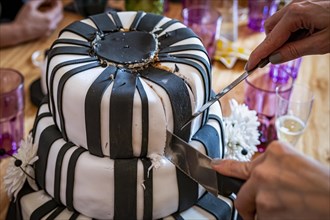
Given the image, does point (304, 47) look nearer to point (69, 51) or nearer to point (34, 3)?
point (69, 51)

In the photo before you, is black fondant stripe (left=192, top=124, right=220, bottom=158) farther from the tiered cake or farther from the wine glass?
the wine glass

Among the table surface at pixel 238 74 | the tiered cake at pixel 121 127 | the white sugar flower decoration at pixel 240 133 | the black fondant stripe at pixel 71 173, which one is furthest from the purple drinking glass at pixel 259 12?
the black fondant stripe at pixel 71 173

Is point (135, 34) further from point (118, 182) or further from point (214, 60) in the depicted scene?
point (214, 60)

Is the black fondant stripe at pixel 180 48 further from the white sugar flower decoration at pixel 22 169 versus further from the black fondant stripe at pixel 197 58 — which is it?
the white sugar flower decoration at pixel 22 169

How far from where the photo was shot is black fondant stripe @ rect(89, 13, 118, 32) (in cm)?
89

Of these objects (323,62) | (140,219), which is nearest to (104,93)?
(140,219)

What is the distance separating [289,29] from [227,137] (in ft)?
0.86

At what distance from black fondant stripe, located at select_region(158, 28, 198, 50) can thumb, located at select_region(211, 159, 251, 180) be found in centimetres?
29

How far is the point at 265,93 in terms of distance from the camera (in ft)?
3.75

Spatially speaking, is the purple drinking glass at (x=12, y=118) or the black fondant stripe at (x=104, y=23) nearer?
the black fondant stripe at (x=104, y=23)

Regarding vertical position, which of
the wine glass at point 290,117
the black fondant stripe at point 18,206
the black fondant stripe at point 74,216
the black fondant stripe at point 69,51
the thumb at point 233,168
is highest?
the black fondant stripe at point 69,51

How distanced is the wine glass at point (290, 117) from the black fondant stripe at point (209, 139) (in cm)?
29

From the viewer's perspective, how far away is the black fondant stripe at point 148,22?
898mm

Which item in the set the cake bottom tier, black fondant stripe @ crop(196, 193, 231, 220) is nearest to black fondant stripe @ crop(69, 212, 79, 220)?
the cake bottom tier
